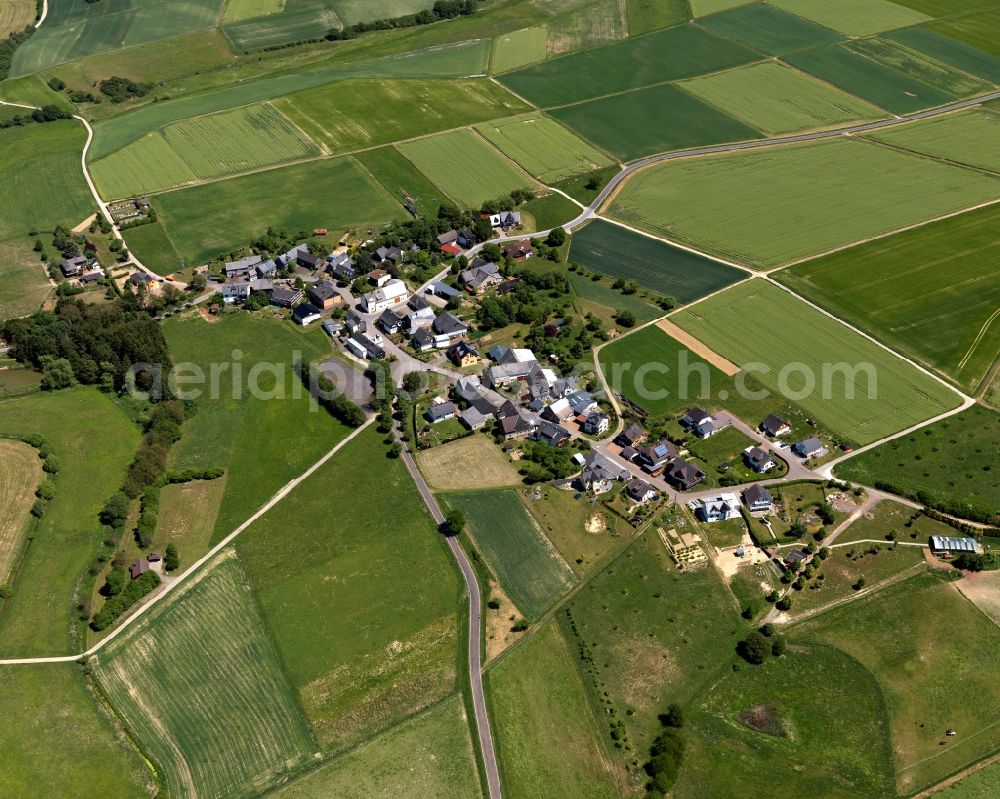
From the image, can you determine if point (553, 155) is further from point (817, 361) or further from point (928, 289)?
point (817, 361)

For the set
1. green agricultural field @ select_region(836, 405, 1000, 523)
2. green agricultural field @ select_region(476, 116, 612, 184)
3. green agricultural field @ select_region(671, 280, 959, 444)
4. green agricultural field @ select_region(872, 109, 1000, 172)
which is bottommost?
green agricultural field @ select_region(836, 405, 1000, 523)

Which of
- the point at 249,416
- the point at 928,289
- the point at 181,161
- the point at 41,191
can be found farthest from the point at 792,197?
the point at 41,191

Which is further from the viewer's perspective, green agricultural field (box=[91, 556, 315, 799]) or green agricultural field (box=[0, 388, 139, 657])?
green agricultural field (box=[0, 388, 139, 657])

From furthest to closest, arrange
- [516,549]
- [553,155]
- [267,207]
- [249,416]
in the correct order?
[553,155], [267,207], [249,416], [516,549]

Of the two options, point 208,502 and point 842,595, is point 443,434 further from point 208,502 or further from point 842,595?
point 842,595

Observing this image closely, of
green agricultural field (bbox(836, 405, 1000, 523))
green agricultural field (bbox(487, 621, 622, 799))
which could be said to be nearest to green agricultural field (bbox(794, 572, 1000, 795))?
green agricultural field (bbox(836, 405, 1000, 523))

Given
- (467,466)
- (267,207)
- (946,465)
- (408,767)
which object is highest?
(267,207)

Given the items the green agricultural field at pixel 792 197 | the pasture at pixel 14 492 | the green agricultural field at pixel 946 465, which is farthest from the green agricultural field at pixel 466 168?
the green agricultural field at pixel 946 465

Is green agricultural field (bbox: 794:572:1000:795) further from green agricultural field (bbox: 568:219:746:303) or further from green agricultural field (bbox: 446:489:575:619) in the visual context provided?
green agricultural field (bbox: 568:219:746:303)
